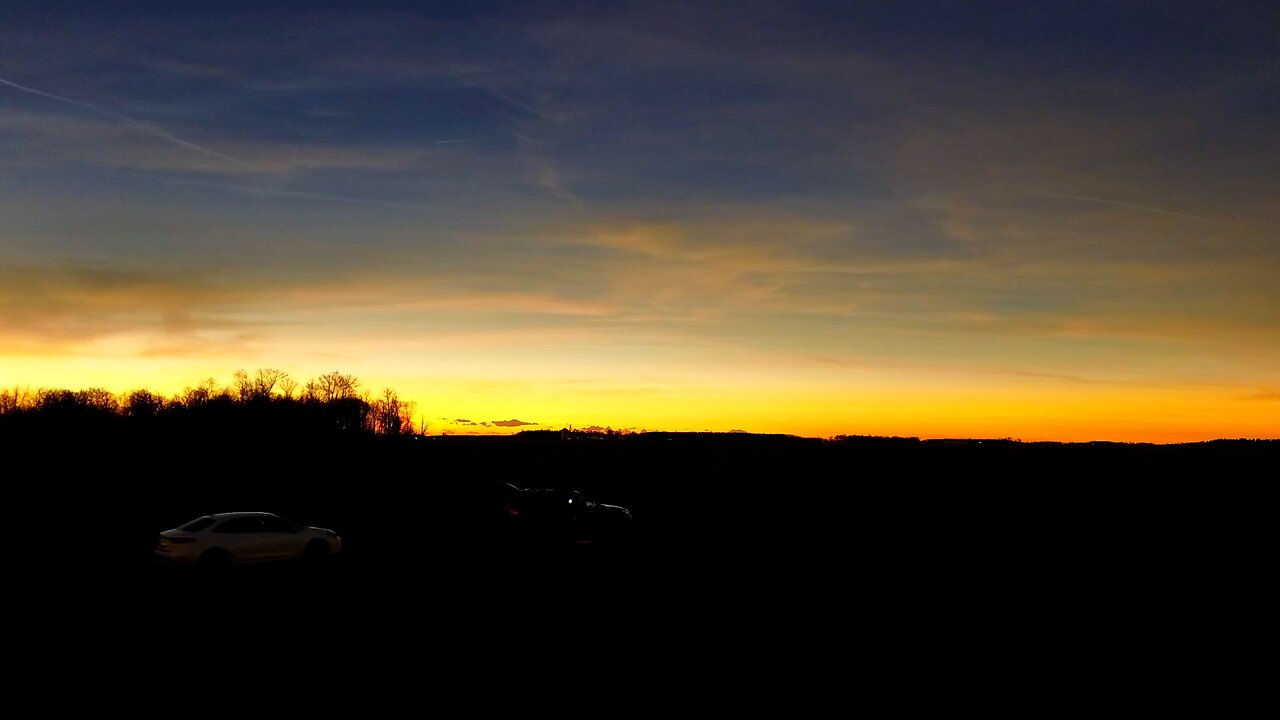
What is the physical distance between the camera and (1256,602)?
20500 millimetres

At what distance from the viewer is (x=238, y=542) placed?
2459 centimetres

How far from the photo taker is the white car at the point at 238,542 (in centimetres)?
2362

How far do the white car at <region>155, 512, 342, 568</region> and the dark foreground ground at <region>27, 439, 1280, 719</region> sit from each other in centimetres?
85

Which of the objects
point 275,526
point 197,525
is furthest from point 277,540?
point 197,525

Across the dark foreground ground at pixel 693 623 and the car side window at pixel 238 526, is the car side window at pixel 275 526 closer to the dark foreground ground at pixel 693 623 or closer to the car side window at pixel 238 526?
the car side window at pixel 238 526

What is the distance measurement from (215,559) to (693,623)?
13942mm

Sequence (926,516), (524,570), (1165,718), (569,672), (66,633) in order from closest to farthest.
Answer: (1165,718) < (569,672) < (66,633) < (524,570) < (926,516)

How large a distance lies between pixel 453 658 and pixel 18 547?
2482 centimetres

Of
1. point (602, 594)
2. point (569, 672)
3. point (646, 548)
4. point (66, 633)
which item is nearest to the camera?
point (569, 672)

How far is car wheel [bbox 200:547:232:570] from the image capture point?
2380 centimetres

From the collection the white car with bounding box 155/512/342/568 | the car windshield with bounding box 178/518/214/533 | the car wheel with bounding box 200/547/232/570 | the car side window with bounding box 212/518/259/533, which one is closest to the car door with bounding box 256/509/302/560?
the white car with bounding box 155/512/342/568

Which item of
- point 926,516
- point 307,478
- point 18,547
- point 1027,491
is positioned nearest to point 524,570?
point 18,547

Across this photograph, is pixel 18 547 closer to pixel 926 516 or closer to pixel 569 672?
pixel 569 672

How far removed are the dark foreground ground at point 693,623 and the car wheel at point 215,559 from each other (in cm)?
131
